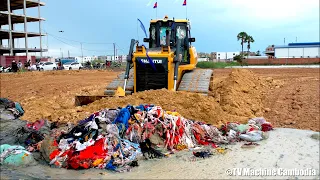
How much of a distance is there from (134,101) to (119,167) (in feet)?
10.6

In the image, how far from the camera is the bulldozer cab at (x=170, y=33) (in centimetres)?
→ 1132

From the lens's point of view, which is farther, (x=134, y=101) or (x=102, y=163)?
(x=134, y=101)

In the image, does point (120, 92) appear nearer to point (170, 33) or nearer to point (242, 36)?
point (170, 33)

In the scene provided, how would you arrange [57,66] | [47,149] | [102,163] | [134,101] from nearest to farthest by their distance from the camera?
1. [102,163]
2. [47,149]
3. [134,101]
4. [57,66]

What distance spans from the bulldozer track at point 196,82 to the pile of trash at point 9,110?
15.4 feet

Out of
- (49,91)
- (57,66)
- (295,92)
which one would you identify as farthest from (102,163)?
(57,66)

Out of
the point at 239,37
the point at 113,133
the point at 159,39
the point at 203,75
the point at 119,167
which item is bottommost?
the point at 119,167

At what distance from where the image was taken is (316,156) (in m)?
6.37

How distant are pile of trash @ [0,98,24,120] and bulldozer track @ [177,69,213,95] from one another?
Answer: 185 inches

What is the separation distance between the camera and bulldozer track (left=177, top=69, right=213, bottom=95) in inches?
408

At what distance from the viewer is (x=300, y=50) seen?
73.0 m

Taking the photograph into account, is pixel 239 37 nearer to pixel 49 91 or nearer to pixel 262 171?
pixel 49 91

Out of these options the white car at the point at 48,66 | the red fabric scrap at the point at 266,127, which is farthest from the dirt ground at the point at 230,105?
the white car at the point at 48,66

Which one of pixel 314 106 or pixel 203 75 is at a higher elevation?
pixel 203 75
